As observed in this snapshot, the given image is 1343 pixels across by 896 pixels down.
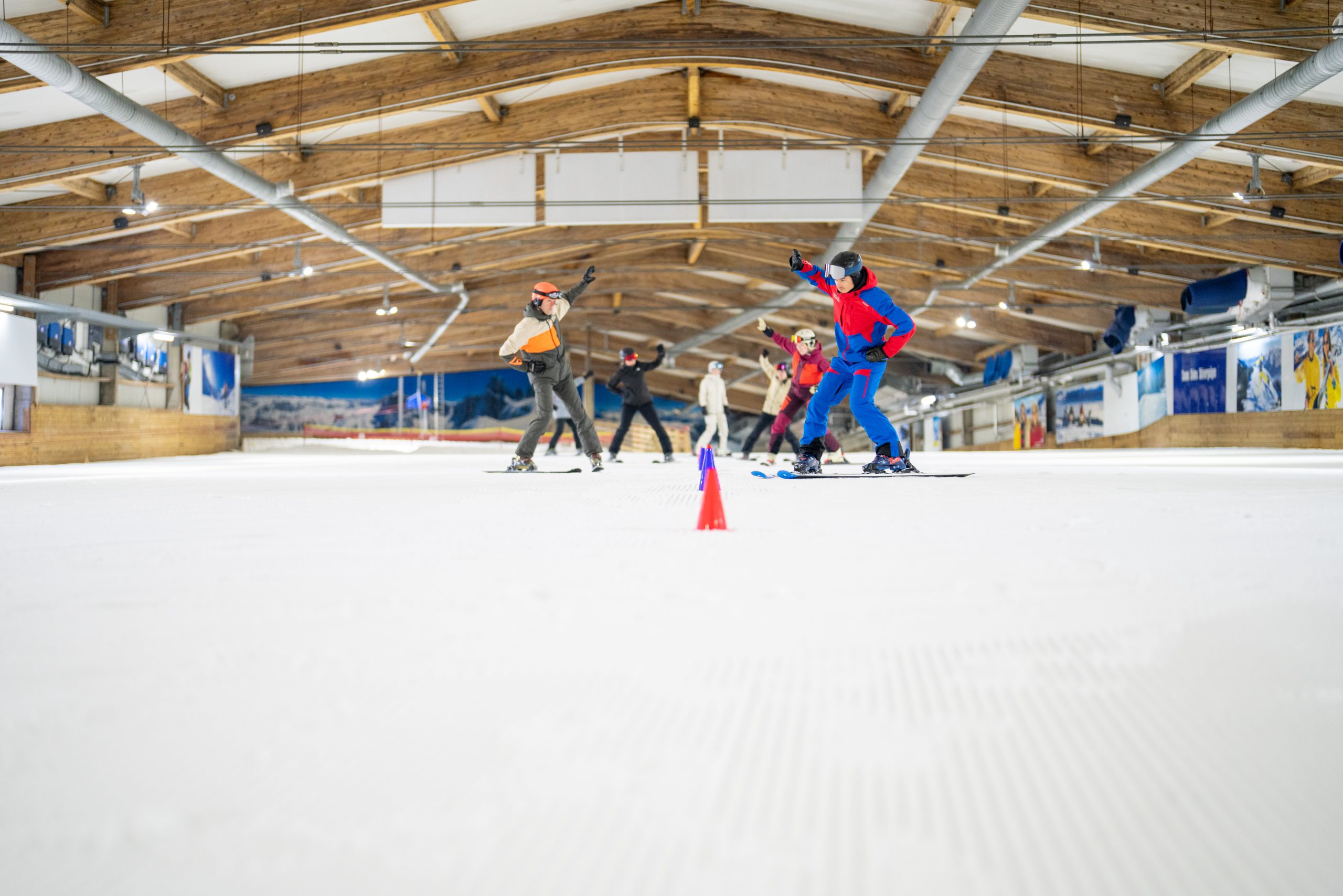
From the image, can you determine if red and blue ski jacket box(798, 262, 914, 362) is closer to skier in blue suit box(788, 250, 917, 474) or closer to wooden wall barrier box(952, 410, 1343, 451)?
skier in blue suit box(788, 250, 917, 474)

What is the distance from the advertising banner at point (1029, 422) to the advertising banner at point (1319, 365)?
28.6 feet

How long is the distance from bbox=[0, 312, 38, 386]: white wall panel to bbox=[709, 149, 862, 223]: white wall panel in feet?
36.4

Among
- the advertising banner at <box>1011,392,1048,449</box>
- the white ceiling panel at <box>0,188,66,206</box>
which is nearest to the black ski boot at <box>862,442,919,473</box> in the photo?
the white ceiling panel at <box>0,188,66,206</box>

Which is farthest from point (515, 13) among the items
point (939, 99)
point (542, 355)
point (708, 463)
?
point (708, 463)

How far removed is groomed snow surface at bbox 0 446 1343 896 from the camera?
0.80 meters

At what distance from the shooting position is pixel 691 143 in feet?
39.4

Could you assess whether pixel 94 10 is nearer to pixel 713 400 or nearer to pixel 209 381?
pixel 713 400

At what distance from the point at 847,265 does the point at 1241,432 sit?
13962 mm

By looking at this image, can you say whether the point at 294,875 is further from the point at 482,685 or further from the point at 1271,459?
the point at 1271,459

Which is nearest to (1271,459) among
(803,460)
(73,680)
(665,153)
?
(803,460)

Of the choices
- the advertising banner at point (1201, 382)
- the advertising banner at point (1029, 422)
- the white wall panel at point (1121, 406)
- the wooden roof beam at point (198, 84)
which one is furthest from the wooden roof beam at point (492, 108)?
the advertising banner at point (1029, 422)

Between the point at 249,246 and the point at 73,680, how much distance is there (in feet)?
51.8

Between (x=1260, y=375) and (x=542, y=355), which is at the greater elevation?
(x=1260, y=375)

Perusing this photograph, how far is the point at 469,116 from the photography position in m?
12.7
